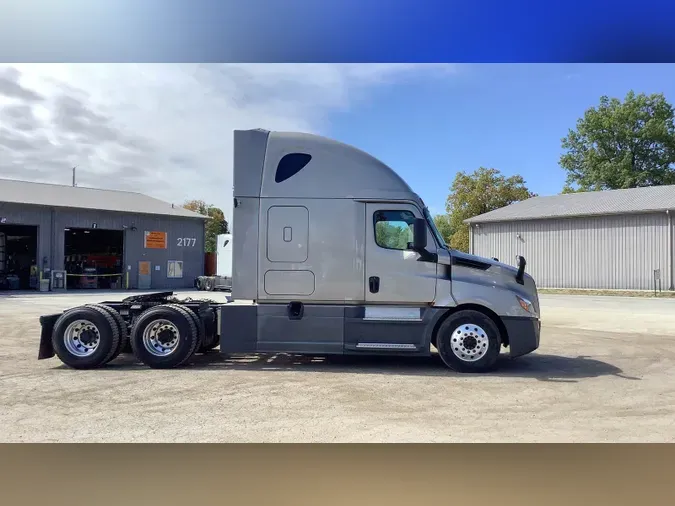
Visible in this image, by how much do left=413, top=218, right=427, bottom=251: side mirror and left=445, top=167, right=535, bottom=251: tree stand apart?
37859 mm

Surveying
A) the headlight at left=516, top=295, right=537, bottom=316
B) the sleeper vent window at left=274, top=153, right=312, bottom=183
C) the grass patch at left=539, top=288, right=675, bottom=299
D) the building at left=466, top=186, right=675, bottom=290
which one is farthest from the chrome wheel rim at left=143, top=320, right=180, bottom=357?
the building at left=466, top=186, right=675, bottom=290

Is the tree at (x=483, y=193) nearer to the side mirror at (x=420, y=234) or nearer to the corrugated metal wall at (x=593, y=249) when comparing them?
the corrugated metal wall at (x=593, y=249)

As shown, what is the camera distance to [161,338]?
27.6 ft

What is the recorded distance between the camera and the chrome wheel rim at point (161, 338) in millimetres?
8320

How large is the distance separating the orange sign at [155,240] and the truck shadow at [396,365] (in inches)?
1027

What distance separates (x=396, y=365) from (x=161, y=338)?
145 inches

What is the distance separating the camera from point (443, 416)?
5781 mm

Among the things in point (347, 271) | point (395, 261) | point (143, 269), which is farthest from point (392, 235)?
point (143, 269)

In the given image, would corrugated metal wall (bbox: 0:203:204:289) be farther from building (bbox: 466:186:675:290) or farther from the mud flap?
the mud flap

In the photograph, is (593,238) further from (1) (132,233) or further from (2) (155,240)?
(1) (132,233)

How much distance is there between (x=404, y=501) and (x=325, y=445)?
1.14m
